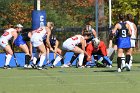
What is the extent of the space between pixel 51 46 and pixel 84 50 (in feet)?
4.40

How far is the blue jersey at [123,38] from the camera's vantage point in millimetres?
17594

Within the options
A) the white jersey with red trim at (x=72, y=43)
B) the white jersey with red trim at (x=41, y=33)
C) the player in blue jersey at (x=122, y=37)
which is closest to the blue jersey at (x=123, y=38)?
the player in blue jersey at (x=122, y=37)

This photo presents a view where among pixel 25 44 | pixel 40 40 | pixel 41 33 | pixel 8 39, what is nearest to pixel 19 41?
pixel 25 44

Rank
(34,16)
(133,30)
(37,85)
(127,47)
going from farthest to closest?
1. (34,16)
2. (133,30)
3. (127,47)
4. (37,85)

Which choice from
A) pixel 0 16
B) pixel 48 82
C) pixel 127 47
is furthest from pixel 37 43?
pixel 0 16

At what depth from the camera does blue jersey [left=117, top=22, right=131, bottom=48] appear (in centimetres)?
1759

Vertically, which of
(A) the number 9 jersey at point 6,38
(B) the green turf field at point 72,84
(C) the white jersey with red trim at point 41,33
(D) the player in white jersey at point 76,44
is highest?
(C) the white jersey with red trim at point 41,33

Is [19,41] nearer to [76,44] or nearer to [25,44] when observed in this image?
[25,44]

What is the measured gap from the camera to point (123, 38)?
57.8 feet

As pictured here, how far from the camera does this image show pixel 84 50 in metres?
21.2

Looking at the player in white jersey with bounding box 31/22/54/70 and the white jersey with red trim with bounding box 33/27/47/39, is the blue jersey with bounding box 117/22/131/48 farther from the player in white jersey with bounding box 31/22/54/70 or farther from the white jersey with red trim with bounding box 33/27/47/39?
the white jersey with red trim with bounding box 33/27/47/39

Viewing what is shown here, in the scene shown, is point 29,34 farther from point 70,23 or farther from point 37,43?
point 70,23

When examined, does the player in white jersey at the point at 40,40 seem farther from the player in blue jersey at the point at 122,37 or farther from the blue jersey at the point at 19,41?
the player in blue jersey at the point at 122,37

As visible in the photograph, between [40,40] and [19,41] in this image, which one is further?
[19,41]
